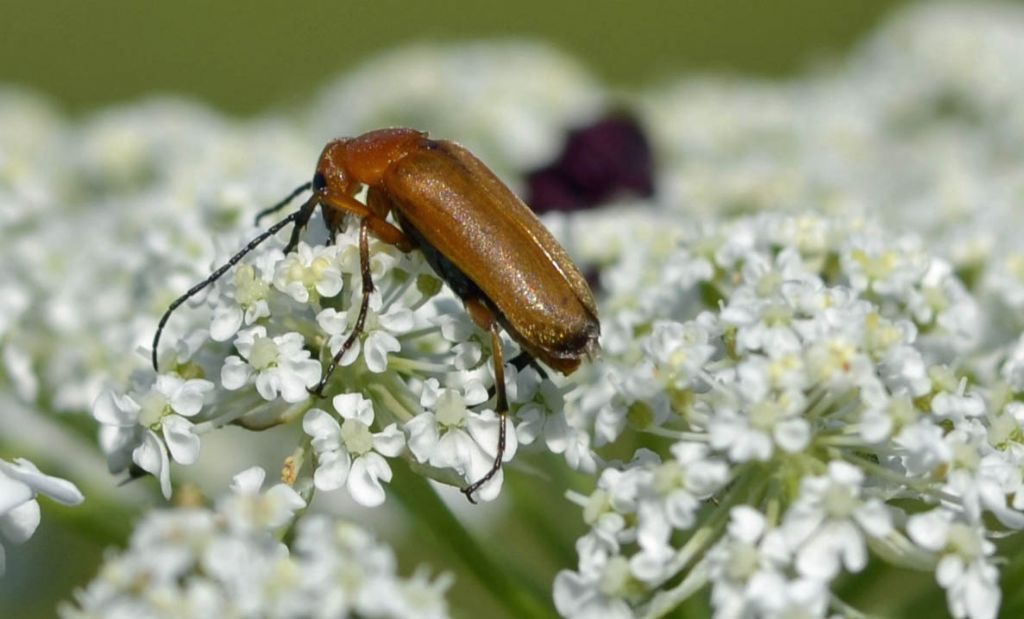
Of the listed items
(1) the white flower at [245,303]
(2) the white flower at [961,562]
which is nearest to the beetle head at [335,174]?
(1) the white flower at [245,303]

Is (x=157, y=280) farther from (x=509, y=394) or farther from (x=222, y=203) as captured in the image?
(x=509, y=394)

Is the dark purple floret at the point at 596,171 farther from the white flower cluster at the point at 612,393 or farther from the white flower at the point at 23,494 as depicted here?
the white flower at the point at 23,494

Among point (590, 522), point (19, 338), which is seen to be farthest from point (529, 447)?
point (19, 338)

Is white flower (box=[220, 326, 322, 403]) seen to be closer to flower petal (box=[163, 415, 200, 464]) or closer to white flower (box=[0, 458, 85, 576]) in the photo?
flower petal (box=[163, 415, 200, 464])

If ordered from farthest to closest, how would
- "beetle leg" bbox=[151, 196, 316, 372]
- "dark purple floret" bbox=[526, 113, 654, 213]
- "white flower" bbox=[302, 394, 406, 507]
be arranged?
1. "dark purple floret" bbox=[526, 113, 654, 213]
2. "beetle leg" bbox=[151, 196, 316, 372]
3. "white flower" bbox=[302, 394, 406, 507]

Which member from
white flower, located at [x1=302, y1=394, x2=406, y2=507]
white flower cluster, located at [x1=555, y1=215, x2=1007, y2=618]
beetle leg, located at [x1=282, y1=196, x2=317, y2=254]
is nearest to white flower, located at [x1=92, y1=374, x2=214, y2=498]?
white flower, located at [x1=302, y1=394, x2=406, y2=507]
